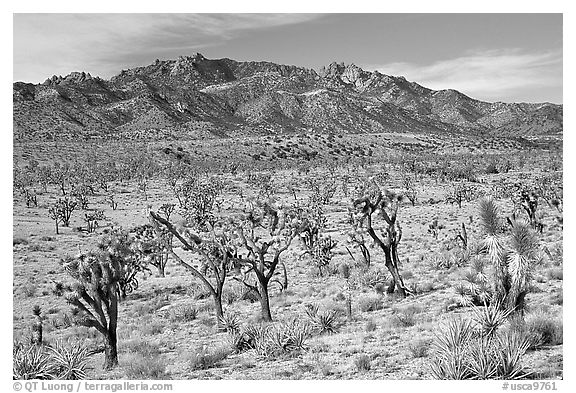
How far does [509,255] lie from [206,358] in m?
6.89

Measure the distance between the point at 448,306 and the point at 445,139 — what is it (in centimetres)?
11170

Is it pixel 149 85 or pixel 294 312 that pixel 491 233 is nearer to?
pixel 294 312

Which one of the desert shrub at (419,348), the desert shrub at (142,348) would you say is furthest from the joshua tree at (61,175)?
the desert shrub at (419,348)

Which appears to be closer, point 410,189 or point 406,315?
point 406,315

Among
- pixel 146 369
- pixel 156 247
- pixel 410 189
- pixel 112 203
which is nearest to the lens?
pixel 146 369

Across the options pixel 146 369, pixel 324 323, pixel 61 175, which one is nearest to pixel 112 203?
pixel 61 175

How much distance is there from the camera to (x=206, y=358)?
1219 cm

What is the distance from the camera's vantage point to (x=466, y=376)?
31.5 ft

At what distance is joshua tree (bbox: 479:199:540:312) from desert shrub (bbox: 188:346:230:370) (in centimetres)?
621

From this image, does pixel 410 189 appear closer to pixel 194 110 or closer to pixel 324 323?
pixel 324 323

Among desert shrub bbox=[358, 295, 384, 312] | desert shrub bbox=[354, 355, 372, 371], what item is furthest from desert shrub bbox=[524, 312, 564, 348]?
desert shrub bbox=[358, 295, 384, 312]

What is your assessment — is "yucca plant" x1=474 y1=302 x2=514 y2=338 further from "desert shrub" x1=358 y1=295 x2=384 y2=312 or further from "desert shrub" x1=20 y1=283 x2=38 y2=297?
"desert shrub" x1=20 y1=283 x2=38 y2=297

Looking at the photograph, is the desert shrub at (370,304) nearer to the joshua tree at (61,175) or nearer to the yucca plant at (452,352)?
the yucca plant at (452,352)
